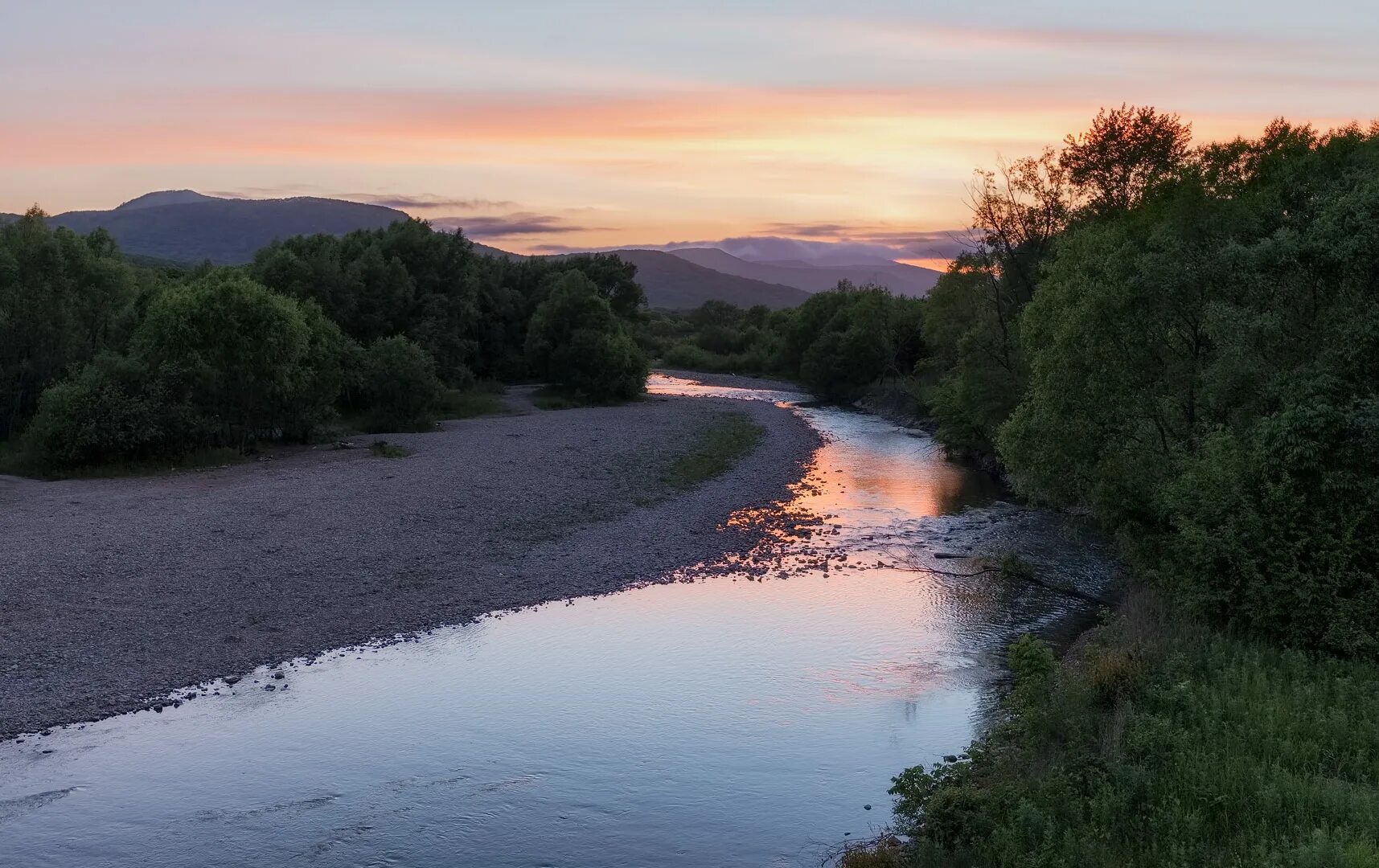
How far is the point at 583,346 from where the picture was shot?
84188 mm

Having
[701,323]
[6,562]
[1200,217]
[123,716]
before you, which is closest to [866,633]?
→ [1200,217]

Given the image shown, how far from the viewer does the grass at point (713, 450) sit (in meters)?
44.7

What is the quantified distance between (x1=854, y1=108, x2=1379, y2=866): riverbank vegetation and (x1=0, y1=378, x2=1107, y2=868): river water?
2.04 meters

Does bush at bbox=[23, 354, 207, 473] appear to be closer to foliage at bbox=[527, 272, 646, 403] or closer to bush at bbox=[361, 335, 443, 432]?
bush at bbox=[361, 335, 443, 432]

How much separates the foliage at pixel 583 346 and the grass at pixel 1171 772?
223 feet

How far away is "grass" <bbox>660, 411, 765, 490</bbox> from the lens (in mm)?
44656

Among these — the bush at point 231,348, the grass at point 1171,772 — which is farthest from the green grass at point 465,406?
the grass at point 1171,772

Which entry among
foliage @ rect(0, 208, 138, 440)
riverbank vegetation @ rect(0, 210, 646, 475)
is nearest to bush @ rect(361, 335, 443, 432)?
riverbank vegetation @ rect(0, 210, 646, 475)

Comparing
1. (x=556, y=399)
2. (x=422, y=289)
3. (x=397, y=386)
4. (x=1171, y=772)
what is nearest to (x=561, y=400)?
(x=556, y=399)

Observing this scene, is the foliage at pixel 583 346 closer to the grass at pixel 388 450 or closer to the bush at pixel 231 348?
the grass at pixel 388 450

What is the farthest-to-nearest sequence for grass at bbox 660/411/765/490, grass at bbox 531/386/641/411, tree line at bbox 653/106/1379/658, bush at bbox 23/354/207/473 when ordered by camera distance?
grass at bbox 531/386/641/411, grass at bbox 660/411/765/490, bush at bbox 23/354/207/473, tree line at bbox 653/106/1379/658

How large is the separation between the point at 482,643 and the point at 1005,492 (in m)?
28.6

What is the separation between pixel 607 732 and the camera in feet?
57.6

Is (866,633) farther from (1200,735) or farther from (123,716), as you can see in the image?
(123,716)
